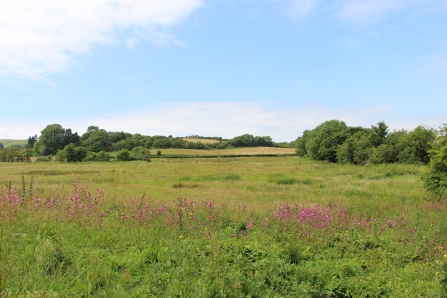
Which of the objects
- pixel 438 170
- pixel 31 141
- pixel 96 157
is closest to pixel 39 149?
pixel 31 141

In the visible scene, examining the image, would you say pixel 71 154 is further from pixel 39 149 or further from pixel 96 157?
pixel 39 149

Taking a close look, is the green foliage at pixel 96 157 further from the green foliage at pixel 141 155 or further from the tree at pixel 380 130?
the tree at pixel 380 130

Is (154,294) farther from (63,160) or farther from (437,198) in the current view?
(63,160)

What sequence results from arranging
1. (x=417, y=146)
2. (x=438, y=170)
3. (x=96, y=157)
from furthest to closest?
(x=96, y=157) → (x=417, y=146) → (x=438, y=170)

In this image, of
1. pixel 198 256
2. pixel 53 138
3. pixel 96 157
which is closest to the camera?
pixel 198 256

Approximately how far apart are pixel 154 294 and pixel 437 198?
13.6 meters

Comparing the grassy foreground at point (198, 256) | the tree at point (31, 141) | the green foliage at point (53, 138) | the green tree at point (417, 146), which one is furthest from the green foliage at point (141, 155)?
the grassy foreground at point (198, 256)

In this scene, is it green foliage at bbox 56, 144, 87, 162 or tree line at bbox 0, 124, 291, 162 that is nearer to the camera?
green foliage at bbox 56, 144, 87, 162

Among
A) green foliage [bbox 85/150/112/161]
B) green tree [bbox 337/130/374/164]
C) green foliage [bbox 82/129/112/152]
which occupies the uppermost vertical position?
green foliage [bbox 82/129/112/152]

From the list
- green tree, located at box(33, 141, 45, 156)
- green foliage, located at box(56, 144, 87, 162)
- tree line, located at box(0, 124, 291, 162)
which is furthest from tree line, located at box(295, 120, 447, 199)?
green tree, located at box(33, 141, 45, 156)

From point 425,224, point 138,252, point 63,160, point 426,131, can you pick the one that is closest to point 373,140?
point 426,131

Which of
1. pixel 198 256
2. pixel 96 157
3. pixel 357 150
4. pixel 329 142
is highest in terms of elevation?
pixel 329 142

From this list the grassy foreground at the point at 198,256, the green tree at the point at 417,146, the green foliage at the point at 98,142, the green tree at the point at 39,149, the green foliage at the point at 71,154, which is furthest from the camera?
the green foliage at the point at 98,142

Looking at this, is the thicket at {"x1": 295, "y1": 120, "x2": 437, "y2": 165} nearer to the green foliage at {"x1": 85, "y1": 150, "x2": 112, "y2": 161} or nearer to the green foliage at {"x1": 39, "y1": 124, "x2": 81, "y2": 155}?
the green foliage at {"x1": 85, "y1": 150, "x2": 112, "y2": 161}
